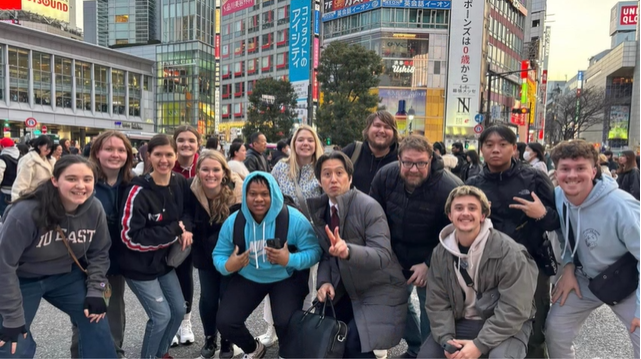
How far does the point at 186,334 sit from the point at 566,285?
3.46 meters

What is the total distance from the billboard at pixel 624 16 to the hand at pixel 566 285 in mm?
94790

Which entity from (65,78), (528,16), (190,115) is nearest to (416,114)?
(528,16)

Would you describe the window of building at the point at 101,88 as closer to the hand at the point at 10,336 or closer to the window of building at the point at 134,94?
the window of building at the point at 134,94

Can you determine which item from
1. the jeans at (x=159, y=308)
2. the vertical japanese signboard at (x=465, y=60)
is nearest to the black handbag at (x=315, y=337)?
the jeans at (x=159, y=308)

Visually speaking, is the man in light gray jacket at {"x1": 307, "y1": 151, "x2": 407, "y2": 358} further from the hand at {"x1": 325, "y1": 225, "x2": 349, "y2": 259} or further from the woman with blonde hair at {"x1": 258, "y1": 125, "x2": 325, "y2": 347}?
the woman with blonde hair at {"x1": 258, "y1": 125, "x2": 325, "y2": 347}

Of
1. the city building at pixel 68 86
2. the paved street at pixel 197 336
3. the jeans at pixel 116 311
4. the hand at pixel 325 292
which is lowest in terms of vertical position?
the paved street at pixel 197 336

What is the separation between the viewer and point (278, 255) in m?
3.11

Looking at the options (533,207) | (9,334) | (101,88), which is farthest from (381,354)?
(101,88)

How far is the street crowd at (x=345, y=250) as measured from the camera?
2.77 m

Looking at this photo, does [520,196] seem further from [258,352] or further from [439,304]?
[258,352]

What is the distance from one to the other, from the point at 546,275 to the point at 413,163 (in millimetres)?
1477

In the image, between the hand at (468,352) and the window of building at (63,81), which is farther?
the window of building at (63,81)

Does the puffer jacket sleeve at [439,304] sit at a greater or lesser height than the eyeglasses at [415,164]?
lesser

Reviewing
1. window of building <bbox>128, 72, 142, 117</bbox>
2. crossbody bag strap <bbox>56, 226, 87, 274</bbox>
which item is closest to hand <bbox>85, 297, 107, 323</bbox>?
crossbody bag strap <bbox>56, 226, 87, 274</bbox>
